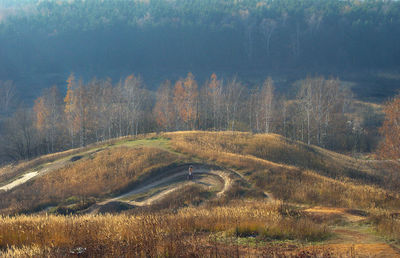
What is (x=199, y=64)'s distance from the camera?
401 feet

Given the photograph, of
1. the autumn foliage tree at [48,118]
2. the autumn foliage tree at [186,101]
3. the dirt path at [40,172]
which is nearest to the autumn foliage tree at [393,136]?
the autumn foliage tree at [186,101]

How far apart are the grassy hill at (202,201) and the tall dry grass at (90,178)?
0.11 metres

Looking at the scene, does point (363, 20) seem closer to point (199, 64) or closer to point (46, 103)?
point (199, 64)

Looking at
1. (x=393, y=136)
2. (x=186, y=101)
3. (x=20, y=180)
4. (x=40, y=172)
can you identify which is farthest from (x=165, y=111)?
(x=393, y=136)

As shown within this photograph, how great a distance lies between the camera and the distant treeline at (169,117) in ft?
177

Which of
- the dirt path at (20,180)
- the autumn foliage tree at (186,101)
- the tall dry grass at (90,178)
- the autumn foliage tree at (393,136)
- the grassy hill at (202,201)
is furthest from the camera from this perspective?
the autumn foliage tree at (186,101)

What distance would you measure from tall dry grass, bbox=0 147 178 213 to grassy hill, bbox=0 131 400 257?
0.35 ft

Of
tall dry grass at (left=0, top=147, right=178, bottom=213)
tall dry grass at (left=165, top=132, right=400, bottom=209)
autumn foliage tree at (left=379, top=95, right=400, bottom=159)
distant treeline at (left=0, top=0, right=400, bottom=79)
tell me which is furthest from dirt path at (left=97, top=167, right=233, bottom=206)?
distant treeline at (left=0, top=0, right=400, bottom=79)

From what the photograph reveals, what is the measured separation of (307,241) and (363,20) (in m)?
156

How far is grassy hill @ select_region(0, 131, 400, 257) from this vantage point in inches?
318

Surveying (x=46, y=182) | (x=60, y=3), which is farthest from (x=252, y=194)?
(x=60, y=3)

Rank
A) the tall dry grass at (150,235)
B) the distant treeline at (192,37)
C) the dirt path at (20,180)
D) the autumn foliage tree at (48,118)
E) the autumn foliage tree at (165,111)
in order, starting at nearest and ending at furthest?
1. the tall dry grass at (150,235)
2. the dirt path at (20,180)
3. the autumn foliage tree at (48,118)
4. the autumn foliage tree at (165,111)
5. the distant treeline at (192,37)

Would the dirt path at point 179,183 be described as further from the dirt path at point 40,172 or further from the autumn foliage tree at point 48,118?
the autumn foliage tree at point 48,118

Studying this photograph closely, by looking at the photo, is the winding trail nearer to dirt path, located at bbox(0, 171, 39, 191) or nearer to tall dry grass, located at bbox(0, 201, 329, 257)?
tall dry grass, located at bbox(0, 201, 329, 257)
